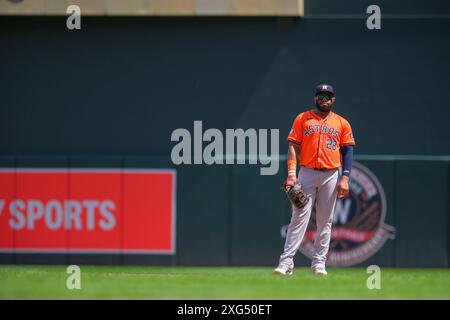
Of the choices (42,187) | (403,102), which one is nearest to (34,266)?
(42,187)

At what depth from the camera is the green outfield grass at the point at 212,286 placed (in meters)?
8.33

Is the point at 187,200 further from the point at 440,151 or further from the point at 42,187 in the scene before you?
the point at 440,151

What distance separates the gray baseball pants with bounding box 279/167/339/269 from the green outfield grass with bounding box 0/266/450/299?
0.24 meters

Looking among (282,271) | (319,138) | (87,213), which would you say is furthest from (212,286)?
(87,213)

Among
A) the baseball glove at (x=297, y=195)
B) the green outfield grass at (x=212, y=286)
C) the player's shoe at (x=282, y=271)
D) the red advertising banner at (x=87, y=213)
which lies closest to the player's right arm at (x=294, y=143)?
the baseball glove at (x=297, y=195)

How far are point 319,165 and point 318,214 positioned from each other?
1.66 ft

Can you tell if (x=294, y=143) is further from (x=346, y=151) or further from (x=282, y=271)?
(x=282, y=271)

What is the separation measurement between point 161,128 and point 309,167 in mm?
3833

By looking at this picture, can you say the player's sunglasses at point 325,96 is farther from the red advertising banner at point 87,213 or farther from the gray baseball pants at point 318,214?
the red advertising banner at point 87,213

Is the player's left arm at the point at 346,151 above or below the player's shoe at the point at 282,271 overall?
above

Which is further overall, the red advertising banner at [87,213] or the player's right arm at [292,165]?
the red advertising banner at [87,213]

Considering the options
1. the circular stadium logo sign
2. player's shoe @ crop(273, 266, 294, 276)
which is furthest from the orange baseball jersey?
the circular stadium logo sign

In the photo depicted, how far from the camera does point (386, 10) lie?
42.1 ft

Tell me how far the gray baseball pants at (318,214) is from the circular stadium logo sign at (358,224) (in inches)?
100
